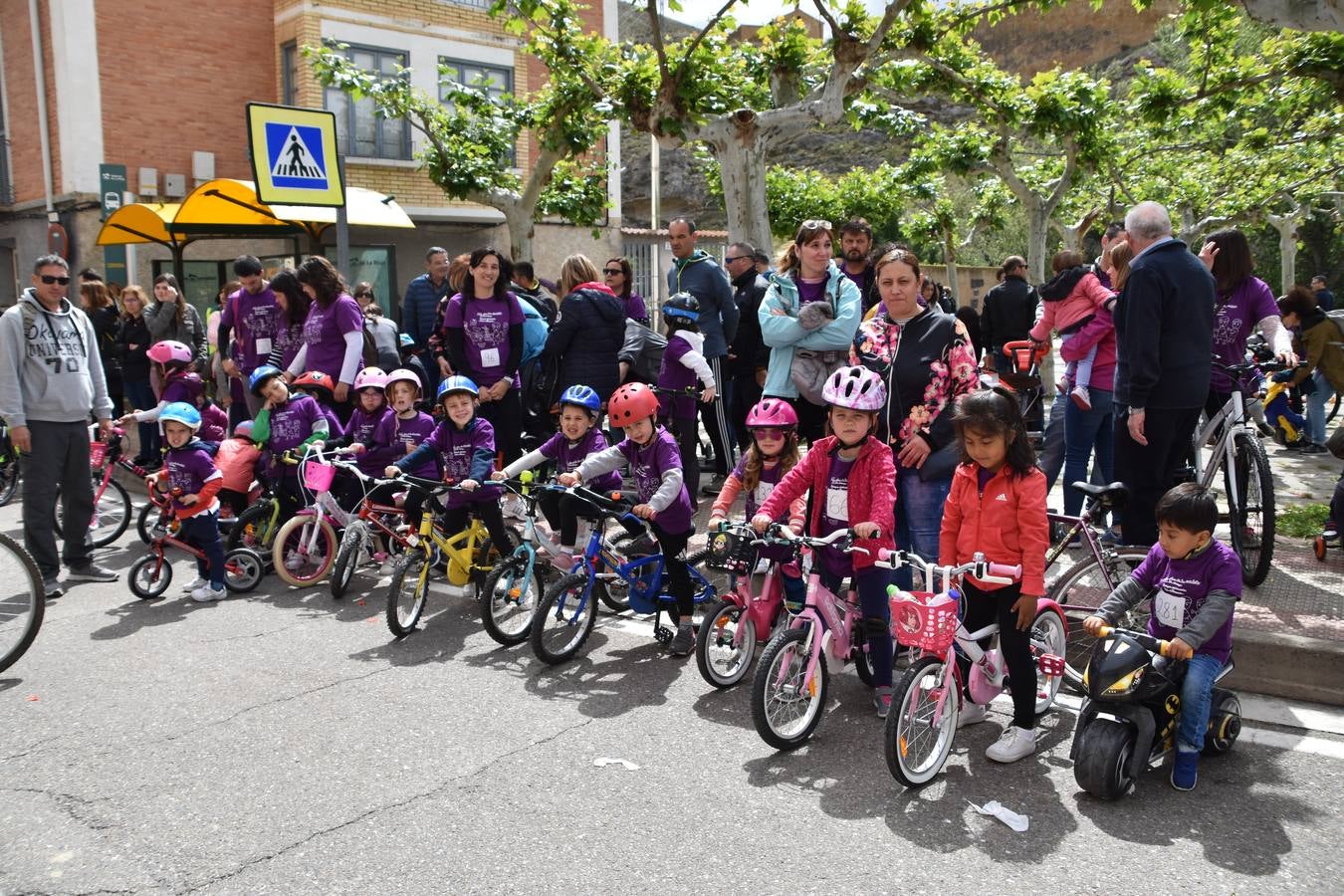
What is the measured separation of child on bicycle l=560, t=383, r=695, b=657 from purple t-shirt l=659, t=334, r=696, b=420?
1.79 m

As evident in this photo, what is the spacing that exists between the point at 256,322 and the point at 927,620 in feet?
23.0

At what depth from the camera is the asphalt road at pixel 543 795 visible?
11.6 ft

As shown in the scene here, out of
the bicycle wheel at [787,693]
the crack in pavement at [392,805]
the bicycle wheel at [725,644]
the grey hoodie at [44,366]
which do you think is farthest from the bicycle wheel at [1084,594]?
the grey hoodie at [44,366]

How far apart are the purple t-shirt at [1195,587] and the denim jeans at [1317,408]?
26.7 feet

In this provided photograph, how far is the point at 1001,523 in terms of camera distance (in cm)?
438

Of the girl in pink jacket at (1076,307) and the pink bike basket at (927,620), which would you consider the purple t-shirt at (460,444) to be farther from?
the girl in pink jacket at (1076,307)

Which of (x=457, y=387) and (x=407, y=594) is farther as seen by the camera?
(x=457, y=387)

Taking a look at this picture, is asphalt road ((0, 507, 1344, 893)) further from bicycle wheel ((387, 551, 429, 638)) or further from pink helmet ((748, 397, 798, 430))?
pink helmet ((748, 397, 798, 430))

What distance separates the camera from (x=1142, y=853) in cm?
362

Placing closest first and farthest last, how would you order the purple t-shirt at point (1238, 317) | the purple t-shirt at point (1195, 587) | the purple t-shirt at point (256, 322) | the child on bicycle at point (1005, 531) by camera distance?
the purple t-shirt at point (1195, 587)
the child on bicycle at point (1005, 531)
the purple t-shirt at point (1238, 317)
the purple t-shirt at point (256, 322)

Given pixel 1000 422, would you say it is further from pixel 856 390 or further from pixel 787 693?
pixel 787 693

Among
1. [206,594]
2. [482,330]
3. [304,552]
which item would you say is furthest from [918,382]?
[206,594]

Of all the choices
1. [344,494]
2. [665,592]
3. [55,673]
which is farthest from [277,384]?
[665,592]

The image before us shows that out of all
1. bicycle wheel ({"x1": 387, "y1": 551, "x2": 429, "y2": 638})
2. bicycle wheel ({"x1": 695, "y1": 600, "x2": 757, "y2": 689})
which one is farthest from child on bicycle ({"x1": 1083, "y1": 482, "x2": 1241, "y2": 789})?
bicycle wheel ({"x1": 387, "y1": 551, "x2": 429, "y2": 638})
